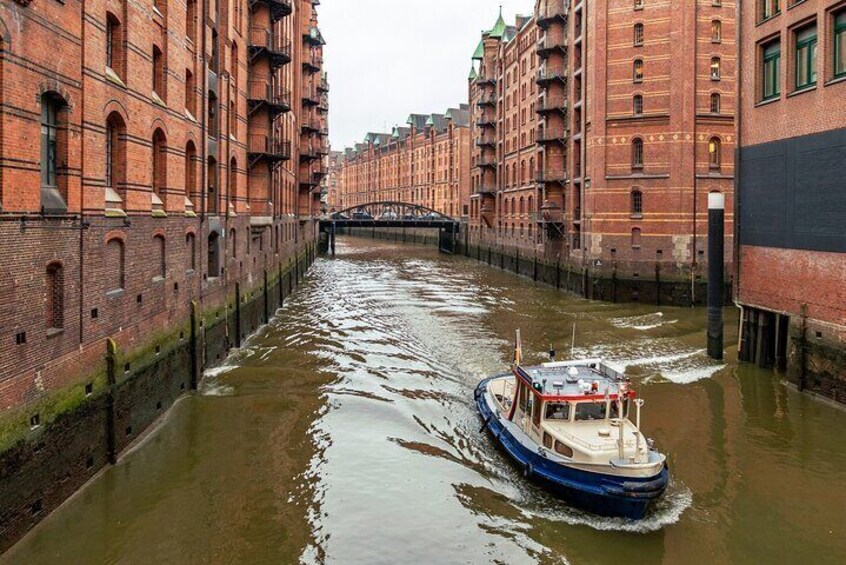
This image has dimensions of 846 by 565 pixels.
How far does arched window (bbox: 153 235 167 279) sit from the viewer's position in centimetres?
1612

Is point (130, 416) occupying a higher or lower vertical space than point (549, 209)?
lower

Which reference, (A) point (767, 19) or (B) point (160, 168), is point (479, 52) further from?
(B) point (160, 168)

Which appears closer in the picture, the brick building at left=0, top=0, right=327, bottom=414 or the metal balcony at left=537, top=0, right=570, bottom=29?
the brick building at left=0, top=0, right=327, bottom=414

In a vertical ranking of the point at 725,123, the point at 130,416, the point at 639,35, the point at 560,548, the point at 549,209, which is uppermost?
the point at 639,35

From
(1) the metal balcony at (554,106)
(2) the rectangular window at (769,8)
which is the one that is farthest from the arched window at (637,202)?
(2) the rectangular window at (769,8)

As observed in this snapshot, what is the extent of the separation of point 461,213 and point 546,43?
37240 mm

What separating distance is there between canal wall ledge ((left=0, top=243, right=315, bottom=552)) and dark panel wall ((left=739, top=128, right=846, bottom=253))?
16624 millimetres

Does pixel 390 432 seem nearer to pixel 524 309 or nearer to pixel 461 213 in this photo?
pixel 524 309

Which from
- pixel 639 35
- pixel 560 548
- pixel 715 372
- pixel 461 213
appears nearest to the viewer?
pixel 560 548

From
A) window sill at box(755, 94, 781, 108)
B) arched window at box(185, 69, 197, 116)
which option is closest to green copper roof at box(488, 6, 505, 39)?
window sill at box(755, 94, 781, 108)

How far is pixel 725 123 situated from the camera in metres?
36.2

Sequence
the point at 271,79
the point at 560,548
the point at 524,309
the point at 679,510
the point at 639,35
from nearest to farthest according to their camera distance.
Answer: the point at 560,548 → the point at 679,510 → the point at 271,79 → the point at 524,309 → the point at 639,35

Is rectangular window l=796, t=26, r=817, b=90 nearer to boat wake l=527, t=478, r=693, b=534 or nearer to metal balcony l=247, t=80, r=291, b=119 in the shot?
boat wake l=527, t=478, r=693, b=534

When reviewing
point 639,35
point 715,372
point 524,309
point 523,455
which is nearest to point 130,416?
point 523,455
